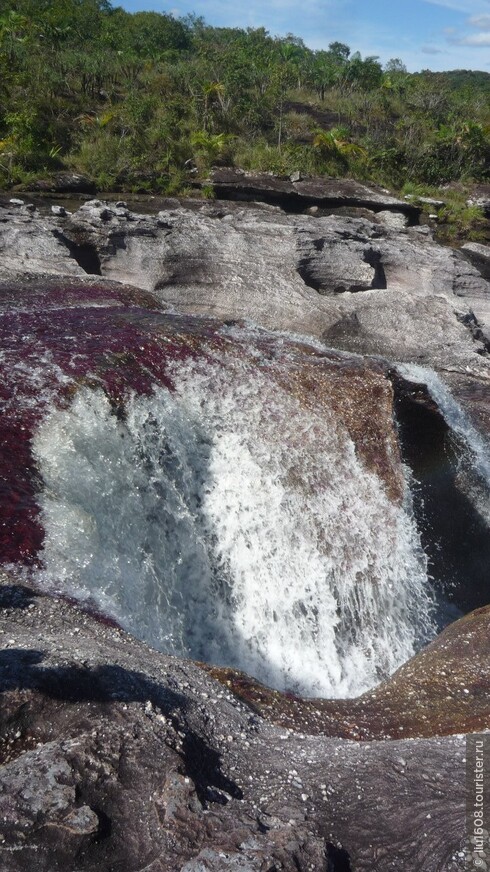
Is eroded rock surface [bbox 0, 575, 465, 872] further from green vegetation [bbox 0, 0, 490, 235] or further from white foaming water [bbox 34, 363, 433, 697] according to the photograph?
green vegetation [bbox 0, 0, 490, 235]

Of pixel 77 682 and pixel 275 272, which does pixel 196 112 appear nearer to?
pixel 275 272

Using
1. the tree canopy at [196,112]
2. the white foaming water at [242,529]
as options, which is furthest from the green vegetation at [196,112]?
the white foaming water at [242,529]

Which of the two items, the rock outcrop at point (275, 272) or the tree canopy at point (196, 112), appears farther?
the tree canopy at point (196, 112)

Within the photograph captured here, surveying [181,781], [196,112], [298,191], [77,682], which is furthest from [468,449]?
[196,112]

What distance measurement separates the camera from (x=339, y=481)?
8695 millimetres

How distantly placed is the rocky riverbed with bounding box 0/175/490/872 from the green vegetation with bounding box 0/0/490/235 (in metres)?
12.1

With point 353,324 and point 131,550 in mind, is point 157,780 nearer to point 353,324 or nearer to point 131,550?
point 131,550

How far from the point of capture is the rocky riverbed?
10.3 ft

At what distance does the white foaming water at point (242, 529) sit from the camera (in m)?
7.03

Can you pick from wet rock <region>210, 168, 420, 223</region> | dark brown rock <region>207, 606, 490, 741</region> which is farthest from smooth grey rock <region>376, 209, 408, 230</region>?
dark brown rock <region>207, 606, 490, 741</region>

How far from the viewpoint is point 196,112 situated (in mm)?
29453

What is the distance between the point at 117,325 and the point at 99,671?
6.21m

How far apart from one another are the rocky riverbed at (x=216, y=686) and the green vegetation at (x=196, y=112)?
478 inches

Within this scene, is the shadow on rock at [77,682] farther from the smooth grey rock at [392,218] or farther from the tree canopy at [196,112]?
the smooth grey rock at [392,218]
